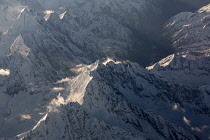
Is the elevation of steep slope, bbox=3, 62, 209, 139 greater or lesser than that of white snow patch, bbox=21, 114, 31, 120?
lesser

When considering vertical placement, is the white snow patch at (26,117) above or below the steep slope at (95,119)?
above

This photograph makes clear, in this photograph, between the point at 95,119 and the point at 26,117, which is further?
the point at 26,117

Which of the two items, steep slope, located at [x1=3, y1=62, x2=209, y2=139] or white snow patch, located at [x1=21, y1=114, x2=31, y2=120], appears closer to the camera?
steep slope, located at [x1=3, y1=62, x2=209, y2=139]

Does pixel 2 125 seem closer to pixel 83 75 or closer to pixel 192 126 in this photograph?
pixel 83 75

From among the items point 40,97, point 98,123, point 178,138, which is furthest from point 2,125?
point 178,138

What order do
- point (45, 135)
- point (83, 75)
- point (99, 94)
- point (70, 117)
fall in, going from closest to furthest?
point (45, 135)
point (70, 117)
point (99, 94)
point (83, 75)

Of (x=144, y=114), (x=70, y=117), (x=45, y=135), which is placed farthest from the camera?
(x=144, y=114)

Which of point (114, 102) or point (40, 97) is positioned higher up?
point (40, 97)

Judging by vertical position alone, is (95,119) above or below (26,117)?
below

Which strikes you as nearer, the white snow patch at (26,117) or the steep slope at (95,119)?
the steep slope at (95,119)

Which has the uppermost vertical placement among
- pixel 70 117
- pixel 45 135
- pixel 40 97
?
pixel 40 97

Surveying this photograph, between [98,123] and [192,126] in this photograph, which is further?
[192,126]
